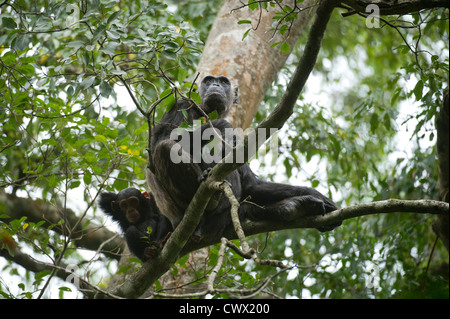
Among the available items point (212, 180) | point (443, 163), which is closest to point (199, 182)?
point (212, 180)

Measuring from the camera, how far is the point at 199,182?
4.82m

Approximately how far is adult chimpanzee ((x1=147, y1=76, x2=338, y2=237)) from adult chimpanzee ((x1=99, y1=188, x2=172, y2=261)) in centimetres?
40

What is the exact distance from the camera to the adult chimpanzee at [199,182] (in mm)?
4973

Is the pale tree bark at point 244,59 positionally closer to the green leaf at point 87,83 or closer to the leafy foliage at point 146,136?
the leafy foliage at point 146,136

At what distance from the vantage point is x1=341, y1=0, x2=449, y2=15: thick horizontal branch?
387 cm

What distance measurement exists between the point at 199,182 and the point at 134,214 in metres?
1.40

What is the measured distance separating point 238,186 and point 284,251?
3172 mm

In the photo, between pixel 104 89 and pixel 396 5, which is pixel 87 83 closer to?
pixel 104 89

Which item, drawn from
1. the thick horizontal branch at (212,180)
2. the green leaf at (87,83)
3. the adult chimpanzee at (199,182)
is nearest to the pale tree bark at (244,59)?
the adult chimpanzee at (199,182)

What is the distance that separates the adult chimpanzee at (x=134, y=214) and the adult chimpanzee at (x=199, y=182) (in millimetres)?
399

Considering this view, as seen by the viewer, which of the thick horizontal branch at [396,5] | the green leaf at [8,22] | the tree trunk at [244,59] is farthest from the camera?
the tree trunk at [244,59]

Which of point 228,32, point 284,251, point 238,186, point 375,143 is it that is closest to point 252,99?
point 228,32
